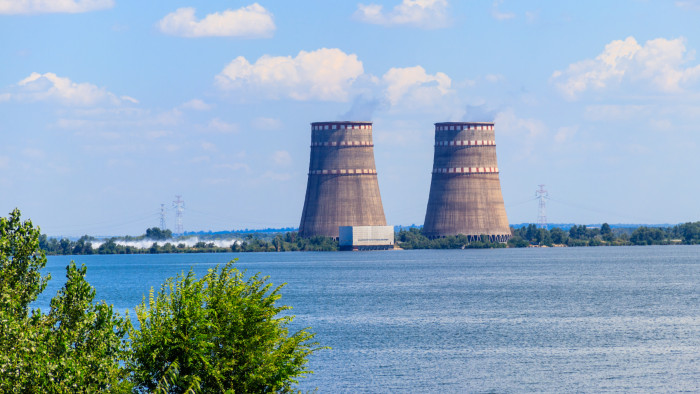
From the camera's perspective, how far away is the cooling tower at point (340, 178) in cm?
7981

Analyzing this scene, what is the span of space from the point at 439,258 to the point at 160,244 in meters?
41.0

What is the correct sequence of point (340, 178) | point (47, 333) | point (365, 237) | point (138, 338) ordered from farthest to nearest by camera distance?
point (365, 237) → point (340, 178) → point (138, 338) → point (47, 333)

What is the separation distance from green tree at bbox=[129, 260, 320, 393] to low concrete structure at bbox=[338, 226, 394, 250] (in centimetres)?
6970

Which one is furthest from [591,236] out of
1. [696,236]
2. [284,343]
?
[284,343]

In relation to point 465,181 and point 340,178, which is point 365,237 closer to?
point 340,178

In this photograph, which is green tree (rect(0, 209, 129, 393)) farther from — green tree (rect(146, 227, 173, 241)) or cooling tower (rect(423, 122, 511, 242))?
green tree (rect(146, 227, 173, 241))

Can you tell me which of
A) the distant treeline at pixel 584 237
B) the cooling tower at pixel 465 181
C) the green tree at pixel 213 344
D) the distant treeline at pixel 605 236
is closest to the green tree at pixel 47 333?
the green tree at pixel 213 344

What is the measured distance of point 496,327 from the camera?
1337 inches

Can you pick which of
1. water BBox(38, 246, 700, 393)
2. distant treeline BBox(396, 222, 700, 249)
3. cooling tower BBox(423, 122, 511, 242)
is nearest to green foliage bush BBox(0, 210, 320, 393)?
water BBox(38, 246, 700, 393)

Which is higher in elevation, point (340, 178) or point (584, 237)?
point (340, 178)

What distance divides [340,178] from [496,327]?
46.0 meters

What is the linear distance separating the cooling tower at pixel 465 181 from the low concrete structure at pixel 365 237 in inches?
245

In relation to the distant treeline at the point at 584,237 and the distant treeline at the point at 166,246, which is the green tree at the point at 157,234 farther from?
the distant treeline at the point at 584,237

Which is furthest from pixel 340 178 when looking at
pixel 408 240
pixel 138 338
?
pixel 138 338
